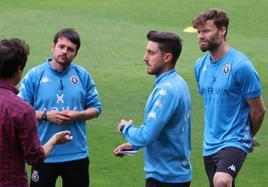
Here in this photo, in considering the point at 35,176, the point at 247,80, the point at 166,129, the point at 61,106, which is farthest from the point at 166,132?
the point at 35,176

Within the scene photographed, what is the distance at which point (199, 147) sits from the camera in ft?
38.2

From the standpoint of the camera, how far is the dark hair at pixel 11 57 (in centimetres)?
609

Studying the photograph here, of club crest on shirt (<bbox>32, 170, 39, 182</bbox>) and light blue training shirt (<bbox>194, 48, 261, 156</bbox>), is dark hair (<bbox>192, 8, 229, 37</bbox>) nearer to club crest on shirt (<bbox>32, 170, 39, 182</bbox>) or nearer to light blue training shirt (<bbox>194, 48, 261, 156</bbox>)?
light blue training shirt (<bbox>194, 48, 261, 156</bbox>)

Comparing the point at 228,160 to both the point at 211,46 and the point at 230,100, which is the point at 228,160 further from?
the point at 211,46

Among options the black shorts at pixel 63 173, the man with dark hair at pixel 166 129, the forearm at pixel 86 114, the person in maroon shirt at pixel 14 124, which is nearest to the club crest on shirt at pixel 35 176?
the black shorts at pixel 63 173

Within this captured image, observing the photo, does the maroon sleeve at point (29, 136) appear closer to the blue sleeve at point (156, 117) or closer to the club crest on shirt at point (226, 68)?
the blue sleeve at point (156, 117)

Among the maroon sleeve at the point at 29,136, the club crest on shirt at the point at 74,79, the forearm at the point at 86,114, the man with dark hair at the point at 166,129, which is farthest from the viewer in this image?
the club crest on shirt at the point at 74,79

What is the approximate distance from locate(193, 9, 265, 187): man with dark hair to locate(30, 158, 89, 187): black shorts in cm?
124

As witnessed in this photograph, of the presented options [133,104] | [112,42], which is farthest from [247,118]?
[112,42]

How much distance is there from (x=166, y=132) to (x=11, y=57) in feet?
5.85

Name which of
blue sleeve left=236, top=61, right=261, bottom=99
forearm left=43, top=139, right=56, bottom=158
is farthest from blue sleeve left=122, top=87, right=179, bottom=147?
blue sleeve left=236, top=61, right=261, bottom=99

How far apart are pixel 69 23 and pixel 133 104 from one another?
21.1 feet

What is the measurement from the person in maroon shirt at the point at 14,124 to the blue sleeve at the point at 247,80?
2.48 meters

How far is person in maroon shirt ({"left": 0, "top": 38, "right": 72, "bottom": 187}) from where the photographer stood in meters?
6.08
